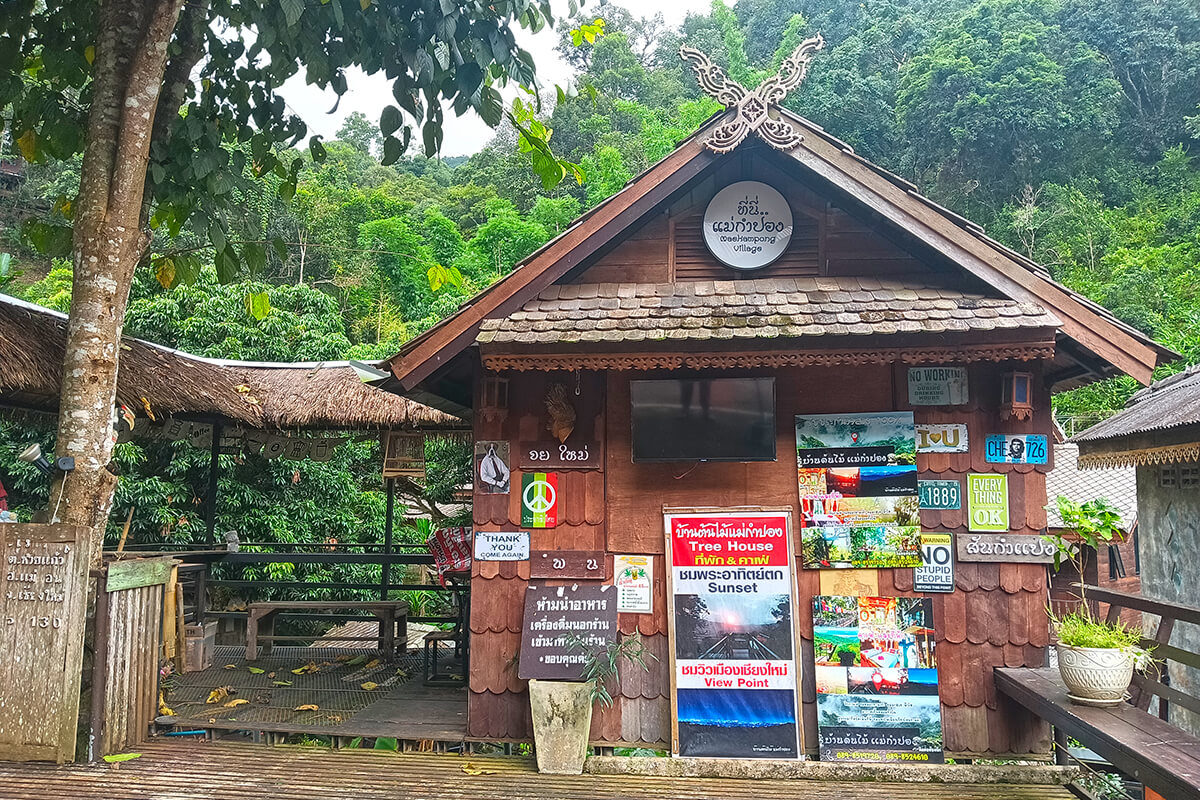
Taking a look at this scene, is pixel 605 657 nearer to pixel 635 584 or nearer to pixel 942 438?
pixel 635 584

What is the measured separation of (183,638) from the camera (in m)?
7.92

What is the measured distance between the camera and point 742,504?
6.23m

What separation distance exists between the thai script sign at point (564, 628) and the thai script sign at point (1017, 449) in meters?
3.12

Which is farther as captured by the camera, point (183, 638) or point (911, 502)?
point (183, 638)

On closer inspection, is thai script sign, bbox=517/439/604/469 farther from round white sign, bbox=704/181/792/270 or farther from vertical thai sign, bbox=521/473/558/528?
round white sign, bbox=704/181/792/270

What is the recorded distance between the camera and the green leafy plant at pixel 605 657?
591cm

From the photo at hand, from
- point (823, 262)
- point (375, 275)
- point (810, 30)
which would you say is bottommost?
point (823, 262)

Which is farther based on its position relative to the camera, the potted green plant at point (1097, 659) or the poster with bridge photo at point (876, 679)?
the poster with bridge photo at point (876, 679)

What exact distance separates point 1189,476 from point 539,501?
8753 mm

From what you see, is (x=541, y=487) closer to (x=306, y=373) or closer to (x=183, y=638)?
(x=183, y=638)

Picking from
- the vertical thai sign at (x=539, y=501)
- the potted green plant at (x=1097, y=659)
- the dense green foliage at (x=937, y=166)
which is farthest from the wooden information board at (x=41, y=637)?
the dense green foliage at (x=937, y=166)

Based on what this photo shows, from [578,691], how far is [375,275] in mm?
26669

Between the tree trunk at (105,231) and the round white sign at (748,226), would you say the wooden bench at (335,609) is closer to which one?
the tree trunk at (105,231)

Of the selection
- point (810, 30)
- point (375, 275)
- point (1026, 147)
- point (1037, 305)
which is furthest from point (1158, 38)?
point (1037, 305)
